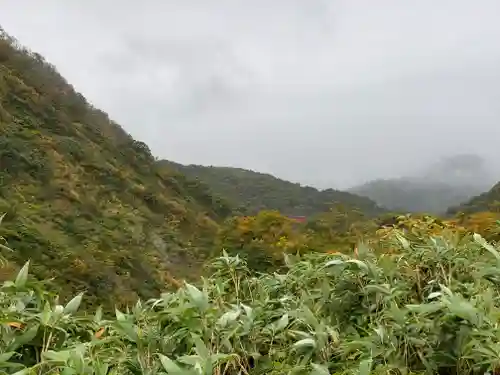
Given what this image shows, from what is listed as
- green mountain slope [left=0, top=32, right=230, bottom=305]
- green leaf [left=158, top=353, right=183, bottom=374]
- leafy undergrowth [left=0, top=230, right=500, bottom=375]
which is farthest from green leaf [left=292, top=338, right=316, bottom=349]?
green mountain slope [left=0, top=32, right=230, bottom=305]

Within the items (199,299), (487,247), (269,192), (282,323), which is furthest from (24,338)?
(269,192)

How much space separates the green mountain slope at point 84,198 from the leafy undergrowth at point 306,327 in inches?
331

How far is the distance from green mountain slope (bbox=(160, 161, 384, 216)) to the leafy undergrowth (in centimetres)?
5901

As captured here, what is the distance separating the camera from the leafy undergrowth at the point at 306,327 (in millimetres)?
1443

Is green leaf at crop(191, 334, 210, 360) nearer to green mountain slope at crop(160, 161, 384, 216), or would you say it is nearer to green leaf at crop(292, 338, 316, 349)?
green leaf at crop(292, 338, 316, 349)

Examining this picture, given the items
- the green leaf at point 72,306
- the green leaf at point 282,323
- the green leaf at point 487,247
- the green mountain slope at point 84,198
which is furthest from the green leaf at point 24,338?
the green mountain slope at point 84,198

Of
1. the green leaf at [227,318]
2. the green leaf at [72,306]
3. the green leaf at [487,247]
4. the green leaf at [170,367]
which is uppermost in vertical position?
the green leaf at [487,247]

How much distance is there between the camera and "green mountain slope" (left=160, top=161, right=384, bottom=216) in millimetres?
63969

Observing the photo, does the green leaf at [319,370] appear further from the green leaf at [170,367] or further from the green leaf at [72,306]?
the green leaf at [72,306]

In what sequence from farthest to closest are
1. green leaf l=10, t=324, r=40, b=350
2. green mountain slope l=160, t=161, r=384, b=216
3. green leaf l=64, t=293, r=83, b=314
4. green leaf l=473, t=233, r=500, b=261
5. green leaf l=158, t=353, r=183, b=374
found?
1. green mountain slope l=160, t=161, r=384, b=216
2. green leaf l=473, t=233, r=500, b=261
3. green leaf l=64, t=293, r=83, b=314
4. green leaf l=10, t=324, r=40, b=350
5. green leaf l=158, t=353, r=183, b=374

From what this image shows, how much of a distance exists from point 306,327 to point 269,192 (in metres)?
68.3

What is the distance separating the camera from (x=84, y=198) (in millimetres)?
21203

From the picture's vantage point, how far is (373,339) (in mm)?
1576

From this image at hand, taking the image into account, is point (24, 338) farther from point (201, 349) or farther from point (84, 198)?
point (84, 198)
